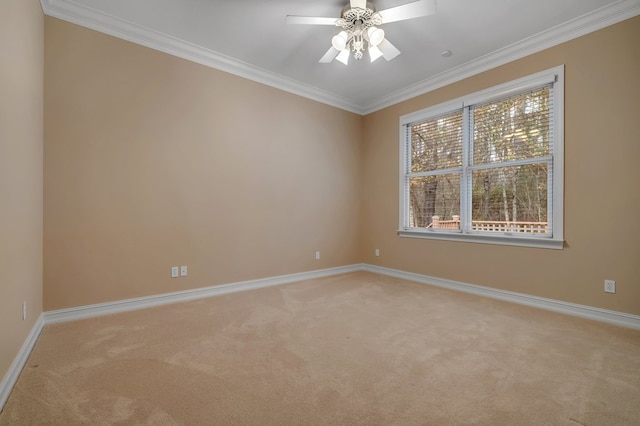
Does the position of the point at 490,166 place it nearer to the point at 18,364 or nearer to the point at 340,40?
the point at 340,40

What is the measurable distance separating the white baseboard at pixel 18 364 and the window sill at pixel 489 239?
4.35m

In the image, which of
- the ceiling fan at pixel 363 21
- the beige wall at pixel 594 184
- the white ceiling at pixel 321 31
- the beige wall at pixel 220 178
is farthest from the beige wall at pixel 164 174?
the beige wall at pixel 594 184

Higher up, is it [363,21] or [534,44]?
[534,44]

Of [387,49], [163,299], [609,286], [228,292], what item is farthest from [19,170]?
[609,286]

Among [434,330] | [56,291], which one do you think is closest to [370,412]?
[434,330]

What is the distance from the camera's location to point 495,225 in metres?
3.67

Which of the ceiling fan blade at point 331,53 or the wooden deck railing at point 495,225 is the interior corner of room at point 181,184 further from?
the ceiling fan blade at point 331,53

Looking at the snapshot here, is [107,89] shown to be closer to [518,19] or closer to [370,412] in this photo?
[370,412]

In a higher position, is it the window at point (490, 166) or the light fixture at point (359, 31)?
the light fixture at point (359, 31)

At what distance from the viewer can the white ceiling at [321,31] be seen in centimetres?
270

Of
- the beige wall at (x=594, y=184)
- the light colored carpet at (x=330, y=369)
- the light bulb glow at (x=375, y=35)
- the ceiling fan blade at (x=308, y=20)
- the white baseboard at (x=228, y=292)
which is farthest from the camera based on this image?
the beige wall at (x=594, y=184)

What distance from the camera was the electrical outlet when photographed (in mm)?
2760

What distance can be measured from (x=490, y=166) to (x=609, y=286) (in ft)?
5.58

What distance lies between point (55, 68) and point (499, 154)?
488 centimetres
